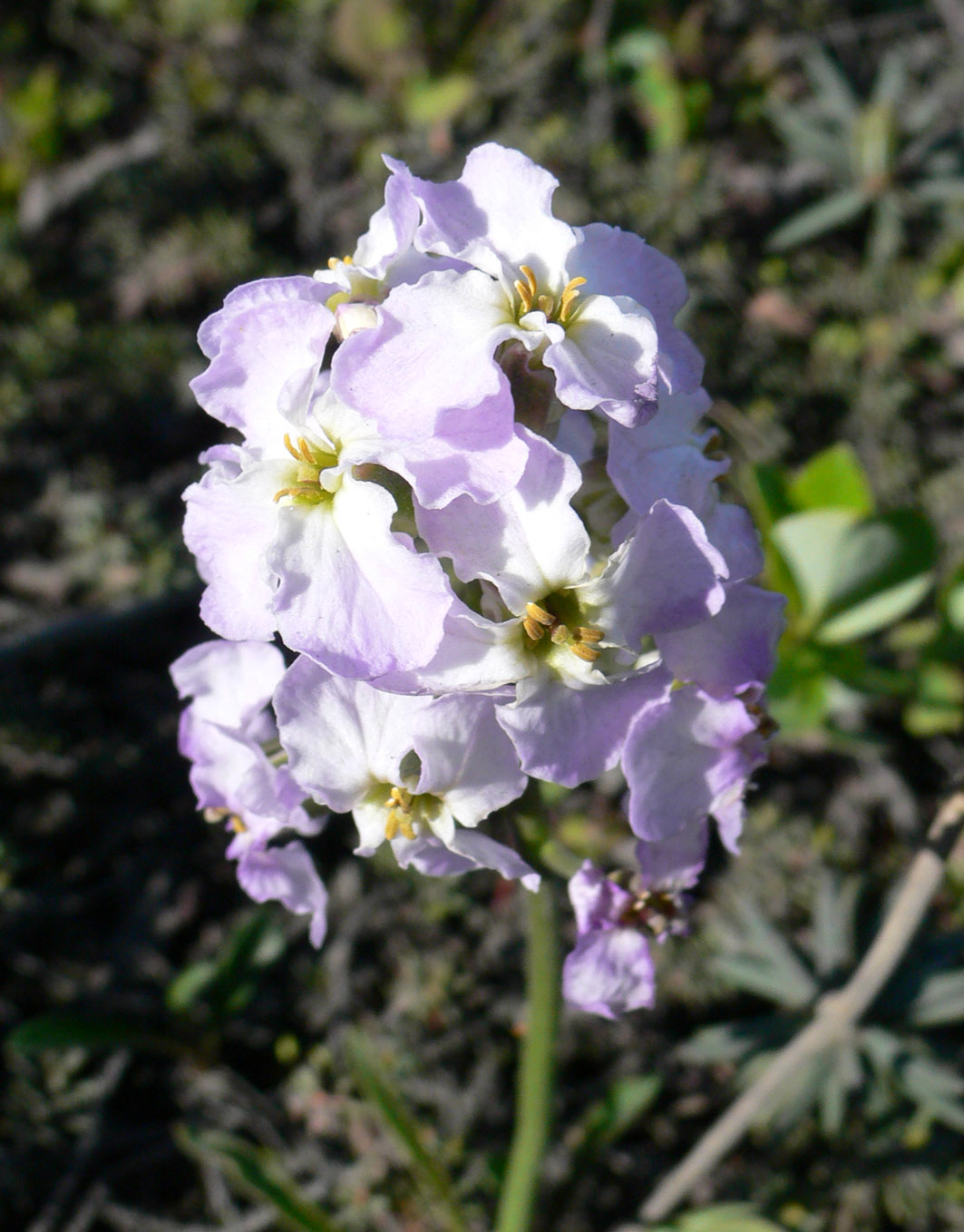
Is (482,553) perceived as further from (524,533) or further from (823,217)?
(823,217)

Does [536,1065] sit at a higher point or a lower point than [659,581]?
lower

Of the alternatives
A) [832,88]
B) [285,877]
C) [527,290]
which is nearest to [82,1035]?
[285,877]

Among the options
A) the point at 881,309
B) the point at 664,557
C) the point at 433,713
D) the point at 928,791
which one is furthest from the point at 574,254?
the point at 881,309

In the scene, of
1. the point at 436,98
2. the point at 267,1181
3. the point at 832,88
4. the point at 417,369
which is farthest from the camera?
the point at 436,98

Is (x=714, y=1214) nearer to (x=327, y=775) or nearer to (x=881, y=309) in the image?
(x=327, y=775)

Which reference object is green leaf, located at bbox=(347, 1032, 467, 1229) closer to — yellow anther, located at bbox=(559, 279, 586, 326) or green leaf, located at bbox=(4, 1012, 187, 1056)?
green leaf, located at bbox=(4, 1012, 187, 1056)

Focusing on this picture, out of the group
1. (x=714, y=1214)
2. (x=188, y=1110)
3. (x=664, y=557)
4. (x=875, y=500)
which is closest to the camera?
(x=664, y=557)

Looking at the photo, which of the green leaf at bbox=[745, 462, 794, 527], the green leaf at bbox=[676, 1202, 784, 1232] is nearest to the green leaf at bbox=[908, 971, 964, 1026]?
the green leaf at bbox=[676, 1202, 784, 1232]
